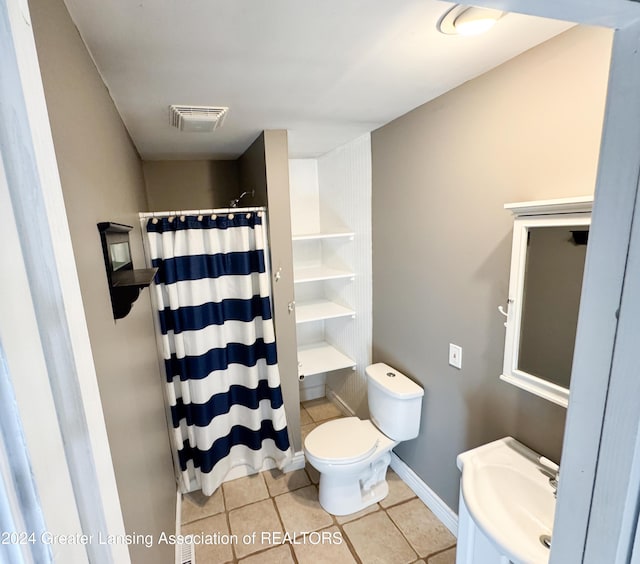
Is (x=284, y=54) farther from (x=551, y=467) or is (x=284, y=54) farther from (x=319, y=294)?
(x=319, y=294)

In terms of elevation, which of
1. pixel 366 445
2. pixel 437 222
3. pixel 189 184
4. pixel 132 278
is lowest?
pixel 366 445

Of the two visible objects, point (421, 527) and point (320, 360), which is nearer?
point (421, 527)

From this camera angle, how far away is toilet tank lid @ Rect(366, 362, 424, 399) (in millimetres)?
1973

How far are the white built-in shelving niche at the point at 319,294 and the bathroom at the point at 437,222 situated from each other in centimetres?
41

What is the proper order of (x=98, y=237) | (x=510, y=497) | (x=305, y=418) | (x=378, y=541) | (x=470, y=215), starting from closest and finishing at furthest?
(x=98, y=237) < (x=510, y=497) < (x=470, y=215) < (x=378, y=541) < (x=305, y=418)

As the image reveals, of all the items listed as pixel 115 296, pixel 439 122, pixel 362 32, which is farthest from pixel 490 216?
pixel 115 296

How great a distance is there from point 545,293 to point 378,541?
1.60 m

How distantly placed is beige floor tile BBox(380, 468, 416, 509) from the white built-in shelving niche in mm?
857

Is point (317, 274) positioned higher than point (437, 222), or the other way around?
point (437, 222)

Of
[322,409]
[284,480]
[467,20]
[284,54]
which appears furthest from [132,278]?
[322,409]

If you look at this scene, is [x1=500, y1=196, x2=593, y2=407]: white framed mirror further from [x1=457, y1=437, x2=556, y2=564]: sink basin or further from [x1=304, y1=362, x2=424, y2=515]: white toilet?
[x1=304, y1=362, x2=424, y2=515]: white toilet

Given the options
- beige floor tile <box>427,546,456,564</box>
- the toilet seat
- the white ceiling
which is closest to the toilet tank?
the toilet seat

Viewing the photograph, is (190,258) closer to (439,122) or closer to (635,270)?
(439,122)

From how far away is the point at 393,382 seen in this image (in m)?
2.08
